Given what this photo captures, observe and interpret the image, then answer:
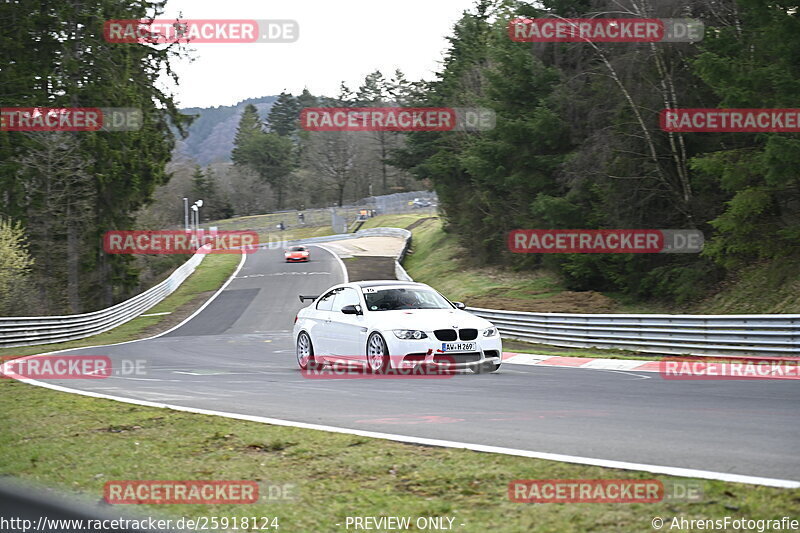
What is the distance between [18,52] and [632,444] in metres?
35.9

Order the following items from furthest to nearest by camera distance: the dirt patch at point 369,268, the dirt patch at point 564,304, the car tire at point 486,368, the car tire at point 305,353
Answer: the dirt patch at point 369,268 → the dirt patch at point 564,304 → the car tire at point 305,353 → the car tire at point 486,368

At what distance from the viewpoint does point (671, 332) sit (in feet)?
57.9

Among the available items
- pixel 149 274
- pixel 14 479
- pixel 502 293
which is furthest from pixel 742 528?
pixel 149 274

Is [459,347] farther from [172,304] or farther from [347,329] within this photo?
[172,304]

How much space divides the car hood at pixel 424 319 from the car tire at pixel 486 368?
2.09 ft

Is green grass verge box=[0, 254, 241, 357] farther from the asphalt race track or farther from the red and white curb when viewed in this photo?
the red and white curb

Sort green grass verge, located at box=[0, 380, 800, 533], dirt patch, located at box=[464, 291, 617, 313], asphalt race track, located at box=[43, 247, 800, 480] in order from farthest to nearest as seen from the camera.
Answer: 1. dirt patch, located at box=[464, 291, 617, 313]
2. asphalt race track, located at box=[43, 247, 800, 480]
3. green grass verge, located at box=[0, 380, 800, 533]

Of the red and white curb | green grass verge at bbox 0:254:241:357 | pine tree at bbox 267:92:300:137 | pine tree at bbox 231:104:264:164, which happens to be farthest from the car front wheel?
pine tree at bbox 267:92:300:137

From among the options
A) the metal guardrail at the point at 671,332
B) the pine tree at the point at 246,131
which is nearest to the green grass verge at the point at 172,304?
the metal guardrail at the point at 671,332

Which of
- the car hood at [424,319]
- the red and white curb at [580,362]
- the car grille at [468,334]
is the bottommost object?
the red and white curb at [580,362]

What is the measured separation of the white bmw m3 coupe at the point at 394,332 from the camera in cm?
1312

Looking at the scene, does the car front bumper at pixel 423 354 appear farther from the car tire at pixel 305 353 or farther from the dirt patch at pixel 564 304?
the dirt patch at pixel 564 304

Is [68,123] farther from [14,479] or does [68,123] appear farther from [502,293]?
[14,479]

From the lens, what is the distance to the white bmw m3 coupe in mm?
13125
